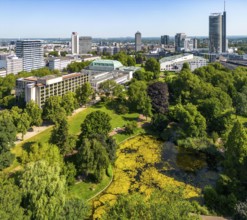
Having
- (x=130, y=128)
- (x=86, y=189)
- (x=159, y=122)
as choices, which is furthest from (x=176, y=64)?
(x=86, y=189)

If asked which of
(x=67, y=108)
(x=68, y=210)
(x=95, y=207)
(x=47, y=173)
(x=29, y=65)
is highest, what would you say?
(x=29, y=65)

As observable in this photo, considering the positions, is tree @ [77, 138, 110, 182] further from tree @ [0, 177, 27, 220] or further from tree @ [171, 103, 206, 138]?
tree @ [171, 103, 206, 138]

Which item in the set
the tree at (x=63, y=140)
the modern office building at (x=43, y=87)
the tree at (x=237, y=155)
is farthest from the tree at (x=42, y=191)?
the modern office building at (x=43, y=87)

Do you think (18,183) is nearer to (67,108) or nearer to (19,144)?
(19,144)

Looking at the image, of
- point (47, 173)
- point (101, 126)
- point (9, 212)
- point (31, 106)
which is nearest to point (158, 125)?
point (101, 126)

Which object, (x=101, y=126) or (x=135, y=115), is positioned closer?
(x=101, y=126)

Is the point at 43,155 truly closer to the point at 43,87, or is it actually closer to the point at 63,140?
the point at 63,140
